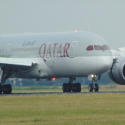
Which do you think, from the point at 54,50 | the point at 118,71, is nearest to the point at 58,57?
the point at 54,50

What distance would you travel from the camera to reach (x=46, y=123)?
68.3ft

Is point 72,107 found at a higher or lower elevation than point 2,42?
lower

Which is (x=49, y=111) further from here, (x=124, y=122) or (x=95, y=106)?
(x=124, y=122)

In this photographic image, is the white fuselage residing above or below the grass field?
above

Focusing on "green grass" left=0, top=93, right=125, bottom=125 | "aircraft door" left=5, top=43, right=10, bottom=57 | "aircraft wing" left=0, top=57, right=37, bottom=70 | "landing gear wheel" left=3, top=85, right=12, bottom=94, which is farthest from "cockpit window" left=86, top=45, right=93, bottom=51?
"green grass" left=0, top=93, right=125, bottom=125

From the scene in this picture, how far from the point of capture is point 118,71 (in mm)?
46812

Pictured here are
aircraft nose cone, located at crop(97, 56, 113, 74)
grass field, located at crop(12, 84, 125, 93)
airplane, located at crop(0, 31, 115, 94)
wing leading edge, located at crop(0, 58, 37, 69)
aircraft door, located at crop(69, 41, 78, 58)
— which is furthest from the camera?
grass field, located at crop(12, 84, 125, 93)

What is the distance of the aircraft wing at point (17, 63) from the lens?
4481 centimetres

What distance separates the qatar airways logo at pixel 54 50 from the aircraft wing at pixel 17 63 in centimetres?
122

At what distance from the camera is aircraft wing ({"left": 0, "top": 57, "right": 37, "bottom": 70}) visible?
44812mm

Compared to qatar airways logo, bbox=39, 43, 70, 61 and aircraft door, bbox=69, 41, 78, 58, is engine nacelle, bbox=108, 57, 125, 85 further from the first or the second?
qatar airways logo, bbox=39, 43, 70, 61

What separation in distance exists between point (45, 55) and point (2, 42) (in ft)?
21.1

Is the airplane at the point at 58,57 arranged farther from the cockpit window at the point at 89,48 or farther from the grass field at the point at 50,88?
the grass field at the point at 50,88

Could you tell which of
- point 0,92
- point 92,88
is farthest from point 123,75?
point 0,92
